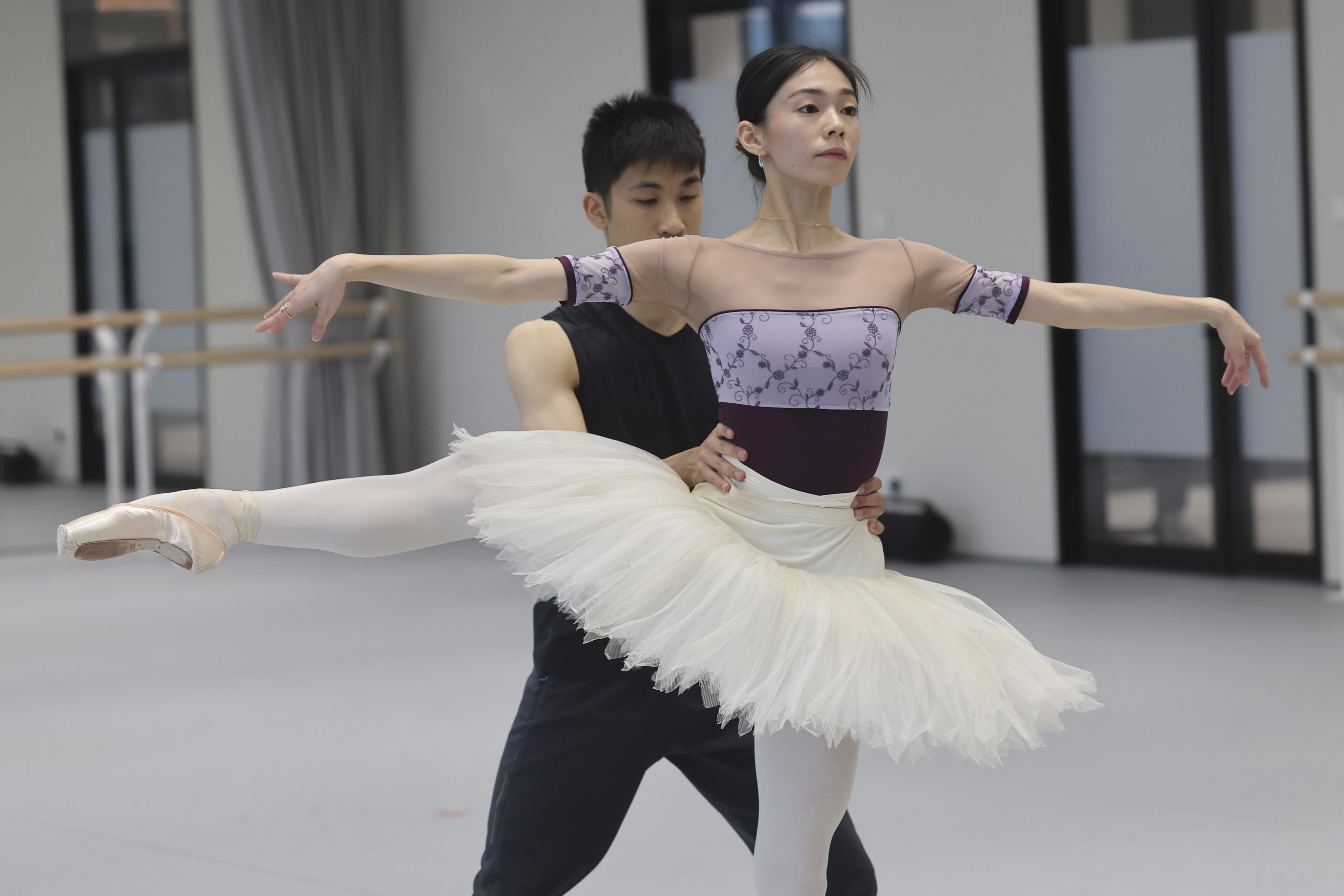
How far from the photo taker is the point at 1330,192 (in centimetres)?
512

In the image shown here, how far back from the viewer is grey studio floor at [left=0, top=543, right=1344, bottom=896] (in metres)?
2.74

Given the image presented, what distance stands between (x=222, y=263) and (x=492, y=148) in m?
1.51

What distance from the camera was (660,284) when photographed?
1705 mm

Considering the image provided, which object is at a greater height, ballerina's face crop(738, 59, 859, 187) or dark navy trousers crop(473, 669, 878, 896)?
ballerina's face crop(738, 59, 859, 187)

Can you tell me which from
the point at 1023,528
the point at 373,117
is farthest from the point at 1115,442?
the point at 373,117

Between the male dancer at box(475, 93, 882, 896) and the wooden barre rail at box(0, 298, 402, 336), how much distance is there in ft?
15.5

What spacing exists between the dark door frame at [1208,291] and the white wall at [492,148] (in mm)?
2037

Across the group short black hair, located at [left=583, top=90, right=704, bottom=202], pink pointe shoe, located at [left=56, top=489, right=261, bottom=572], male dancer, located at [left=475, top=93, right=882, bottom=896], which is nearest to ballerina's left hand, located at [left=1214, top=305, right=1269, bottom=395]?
male dancer, located at [left=475, top=93, right=882, bottom=896]

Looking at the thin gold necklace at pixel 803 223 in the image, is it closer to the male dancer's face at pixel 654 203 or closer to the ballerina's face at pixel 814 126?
the ballerina's face at pixel 814 126

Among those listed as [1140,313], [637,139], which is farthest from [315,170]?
[1140,313]

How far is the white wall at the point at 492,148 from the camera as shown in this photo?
7.34 metres

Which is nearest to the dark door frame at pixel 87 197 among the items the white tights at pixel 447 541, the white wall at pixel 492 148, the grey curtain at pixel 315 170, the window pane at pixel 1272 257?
the grey curtain at pixel 315 170

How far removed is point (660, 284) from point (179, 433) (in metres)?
6.59

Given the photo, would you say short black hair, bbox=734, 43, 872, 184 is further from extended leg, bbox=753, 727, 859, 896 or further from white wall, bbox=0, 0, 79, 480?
white wall, bbox=0, 0, 79, 480
